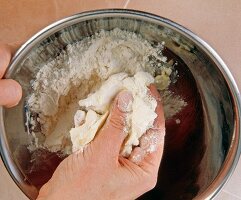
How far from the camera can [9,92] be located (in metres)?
0.49

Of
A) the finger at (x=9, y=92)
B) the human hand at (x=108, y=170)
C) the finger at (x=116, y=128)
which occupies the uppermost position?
the finger at (x=9, y=92)

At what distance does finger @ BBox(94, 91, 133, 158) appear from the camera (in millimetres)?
495

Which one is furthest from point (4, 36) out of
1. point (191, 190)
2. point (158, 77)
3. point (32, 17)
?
point (191, 190)

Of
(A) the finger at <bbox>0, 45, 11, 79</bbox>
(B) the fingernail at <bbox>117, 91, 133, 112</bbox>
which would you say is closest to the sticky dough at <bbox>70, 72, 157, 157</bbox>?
(B) the fingernail at <bbox>117, 91, 133, 112</bbox>

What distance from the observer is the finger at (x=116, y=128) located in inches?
19.5

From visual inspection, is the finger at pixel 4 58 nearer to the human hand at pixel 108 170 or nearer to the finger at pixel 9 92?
the finger at pixel 9 92

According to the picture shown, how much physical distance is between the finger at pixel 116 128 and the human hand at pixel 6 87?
11 cm

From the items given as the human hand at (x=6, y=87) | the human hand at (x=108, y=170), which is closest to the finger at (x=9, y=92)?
the human hand at (x=6, y=87)

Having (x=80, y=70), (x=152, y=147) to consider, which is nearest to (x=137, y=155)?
(x=152, y=147)

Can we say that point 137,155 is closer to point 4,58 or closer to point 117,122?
point 117,122

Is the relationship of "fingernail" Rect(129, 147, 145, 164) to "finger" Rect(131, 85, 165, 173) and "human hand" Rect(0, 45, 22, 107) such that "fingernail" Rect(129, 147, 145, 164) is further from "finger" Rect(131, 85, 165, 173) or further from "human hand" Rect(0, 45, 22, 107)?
"human hand" Rect(0, 45, 22, 107)

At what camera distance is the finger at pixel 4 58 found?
19.8 inches

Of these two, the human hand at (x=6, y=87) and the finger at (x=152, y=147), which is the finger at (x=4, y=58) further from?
the finger at (x=152, y=147)

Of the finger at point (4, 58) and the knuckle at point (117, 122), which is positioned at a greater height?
the finger at point (4, 58)
